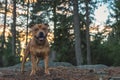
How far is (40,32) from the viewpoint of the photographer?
34.8ft

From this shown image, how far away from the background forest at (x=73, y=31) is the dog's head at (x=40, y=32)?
1644 cm

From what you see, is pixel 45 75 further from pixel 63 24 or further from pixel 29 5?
pixel 29 5

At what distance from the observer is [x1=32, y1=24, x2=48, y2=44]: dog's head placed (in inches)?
418

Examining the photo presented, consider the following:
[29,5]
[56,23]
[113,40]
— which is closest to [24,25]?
[29,5]

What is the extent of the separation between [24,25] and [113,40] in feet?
47.7

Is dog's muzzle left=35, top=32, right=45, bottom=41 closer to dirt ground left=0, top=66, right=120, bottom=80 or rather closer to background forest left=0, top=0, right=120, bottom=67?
dirt ground left=0, top=66, right=120, bottom=80

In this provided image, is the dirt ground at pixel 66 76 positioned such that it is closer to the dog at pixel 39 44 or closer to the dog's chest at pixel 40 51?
the dog at pixel 39 44

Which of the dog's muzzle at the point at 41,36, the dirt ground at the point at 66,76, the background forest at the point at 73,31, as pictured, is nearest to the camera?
the dog's muzzle at the point at 41,36

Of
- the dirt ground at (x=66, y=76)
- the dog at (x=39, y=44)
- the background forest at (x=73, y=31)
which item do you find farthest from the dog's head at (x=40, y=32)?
the background forest at (x=73, y=31)

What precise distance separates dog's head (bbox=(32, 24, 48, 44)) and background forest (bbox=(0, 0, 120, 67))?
16.4 m

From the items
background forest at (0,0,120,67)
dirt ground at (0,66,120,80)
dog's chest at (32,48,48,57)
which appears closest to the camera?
dirt ground at (0,66,120,80)

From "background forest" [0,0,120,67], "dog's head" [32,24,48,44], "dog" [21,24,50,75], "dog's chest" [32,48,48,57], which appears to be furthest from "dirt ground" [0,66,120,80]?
"background forest" [0,0,120,67]

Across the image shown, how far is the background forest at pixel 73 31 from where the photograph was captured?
30.2 metres

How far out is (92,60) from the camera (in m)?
32.4
